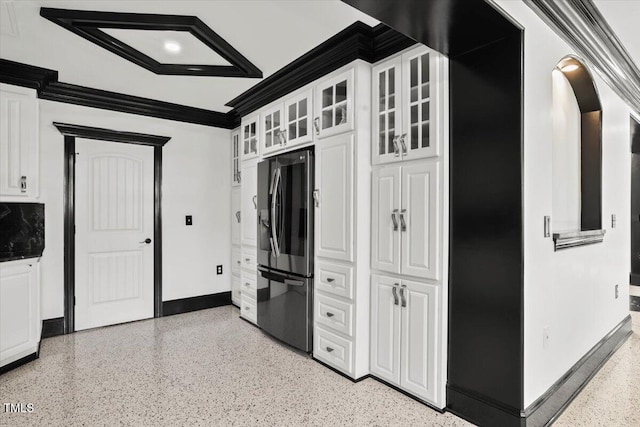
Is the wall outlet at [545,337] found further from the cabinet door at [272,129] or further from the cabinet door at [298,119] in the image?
the cabinet door at [272,129]

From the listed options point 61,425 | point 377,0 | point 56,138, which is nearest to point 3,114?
point 56,138

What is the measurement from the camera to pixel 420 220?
2240 millimetres

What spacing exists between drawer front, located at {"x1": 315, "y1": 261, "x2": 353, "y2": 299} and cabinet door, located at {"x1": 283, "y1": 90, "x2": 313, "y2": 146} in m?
1.08

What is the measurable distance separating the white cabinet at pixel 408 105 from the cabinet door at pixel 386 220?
13cm

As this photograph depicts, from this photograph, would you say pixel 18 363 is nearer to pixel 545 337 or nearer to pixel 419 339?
pixel 419 339

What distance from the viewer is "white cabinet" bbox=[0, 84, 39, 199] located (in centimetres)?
285

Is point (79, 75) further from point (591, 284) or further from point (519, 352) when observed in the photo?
point (591, 284)

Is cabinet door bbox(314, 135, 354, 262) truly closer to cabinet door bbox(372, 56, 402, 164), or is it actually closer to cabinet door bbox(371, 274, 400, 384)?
cabinet door bbox(372, 56, 402, 164)

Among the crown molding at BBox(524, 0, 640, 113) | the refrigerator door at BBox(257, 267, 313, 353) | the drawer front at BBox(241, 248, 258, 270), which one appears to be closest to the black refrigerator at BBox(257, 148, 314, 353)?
the refrigerator door at BBox(257, 267, 313, 353)

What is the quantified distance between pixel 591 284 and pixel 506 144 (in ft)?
5.39

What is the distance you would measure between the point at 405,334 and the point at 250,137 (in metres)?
2.68

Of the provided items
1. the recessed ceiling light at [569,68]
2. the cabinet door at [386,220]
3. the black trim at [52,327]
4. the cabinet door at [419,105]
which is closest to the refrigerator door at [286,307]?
the cabinet door at [386,220]

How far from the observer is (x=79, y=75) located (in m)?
3.29

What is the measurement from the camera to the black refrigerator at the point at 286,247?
2.96m
